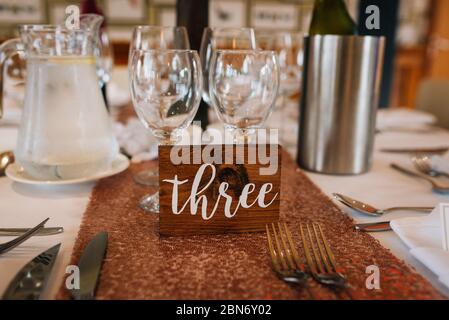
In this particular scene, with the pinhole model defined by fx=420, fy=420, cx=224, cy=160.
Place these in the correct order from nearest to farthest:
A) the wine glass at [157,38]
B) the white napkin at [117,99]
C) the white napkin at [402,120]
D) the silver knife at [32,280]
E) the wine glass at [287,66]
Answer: the silver knife at [32,280] < the wine glass at [157,38] < the wine glass at [287,66] < the white napkin at [402,120] < the white napkin at [117,99]

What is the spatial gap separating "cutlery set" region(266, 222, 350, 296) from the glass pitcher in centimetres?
31

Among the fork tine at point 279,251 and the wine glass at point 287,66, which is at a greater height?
the wine glass at point 287,66

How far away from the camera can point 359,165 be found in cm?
77

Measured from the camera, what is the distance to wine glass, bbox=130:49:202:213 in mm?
507

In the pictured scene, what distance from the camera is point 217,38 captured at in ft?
2.56

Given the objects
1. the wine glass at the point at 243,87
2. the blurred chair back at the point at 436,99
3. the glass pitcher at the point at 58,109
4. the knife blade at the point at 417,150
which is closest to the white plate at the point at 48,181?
the glass pitcher at the point at 58,109

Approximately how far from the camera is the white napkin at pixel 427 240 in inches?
15.8

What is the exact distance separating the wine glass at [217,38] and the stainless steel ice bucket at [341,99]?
117 mm

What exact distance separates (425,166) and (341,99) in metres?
0.20

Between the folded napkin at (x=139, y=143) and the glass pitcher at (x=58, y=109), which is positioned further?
the folded napkin at (x=139, y=143)

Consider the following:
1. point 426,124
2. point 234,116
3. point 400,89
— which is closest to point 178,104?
point 234,116

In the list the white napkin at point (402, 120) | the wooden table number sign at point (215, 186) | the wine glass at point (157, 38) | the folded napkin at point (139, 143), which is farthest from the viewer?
the white napkin at point (402, 120)

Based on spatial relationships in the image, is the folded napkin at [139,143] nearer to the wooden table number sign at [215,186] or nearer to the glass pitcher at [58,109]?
the glass pitcher at [58,109]

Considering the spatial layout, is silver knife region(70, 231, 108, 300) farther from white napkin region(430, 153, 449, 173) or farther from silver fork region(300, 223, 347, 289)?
white napkin region(430, 153, 449, 173)
